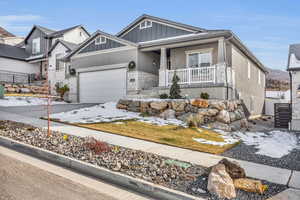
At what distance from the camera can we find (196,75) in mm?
12375

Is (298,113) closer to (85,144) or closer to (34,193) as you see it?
(85,144)

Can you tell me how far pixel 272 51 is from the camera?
26688mm

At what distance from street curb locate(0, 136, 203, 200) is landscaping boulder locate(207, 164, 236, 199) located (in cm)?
36

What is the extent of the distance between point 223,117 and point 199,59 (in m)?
5.04

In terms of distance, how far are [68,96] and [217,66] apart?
12269 millimetres

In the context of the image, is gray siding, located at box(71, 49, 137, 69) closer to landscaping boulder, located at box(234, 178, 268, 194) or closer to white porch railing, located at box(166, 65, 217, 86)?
white porch railing, located at box(166, 65, 217, 86)

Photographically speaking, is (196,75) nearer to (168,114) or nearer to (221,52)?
(221,52)

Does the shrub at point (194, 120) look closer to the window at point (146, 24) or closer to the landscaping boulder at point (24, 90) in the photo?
the window at point (146, 24)

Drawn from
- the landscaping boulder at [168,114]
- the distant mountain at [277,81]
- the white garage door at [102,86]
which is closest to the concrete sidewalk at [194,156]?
the landscaping boulder at [168,114]

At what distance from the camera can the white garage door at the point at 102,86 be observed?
49.2 ft

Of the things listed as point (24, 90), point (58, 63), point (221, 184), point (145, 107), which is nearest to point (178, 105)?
point (145, 107)

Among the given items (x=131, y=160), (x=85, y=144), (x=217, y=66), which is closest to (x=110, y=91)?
(x=217, y=66)

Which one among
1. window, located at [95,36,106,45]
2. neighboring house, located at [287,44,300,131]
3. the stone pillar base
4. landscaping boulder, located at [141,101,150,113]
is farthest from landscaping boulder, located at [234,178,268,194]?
window, located at [95,36,106,45]

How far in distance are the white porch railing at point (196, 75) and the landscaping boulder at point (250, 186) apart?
28.2ft
